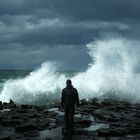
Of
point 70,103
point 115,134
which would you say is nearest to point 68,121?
point 70,103

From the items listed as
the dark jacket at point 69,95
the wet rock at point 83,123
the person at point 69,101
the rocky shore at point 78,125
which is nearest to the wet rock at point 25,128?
the rocky shore at point 78,125

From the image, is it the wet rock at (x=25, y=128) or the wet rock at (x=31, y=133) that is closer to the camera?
the wet rock at (x=31, y=133)

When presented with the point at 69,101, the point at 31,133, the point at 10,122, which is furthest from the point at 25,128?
the point at 69,101

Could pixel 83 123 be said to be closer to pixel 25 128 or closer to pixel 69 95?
pixel 69 95

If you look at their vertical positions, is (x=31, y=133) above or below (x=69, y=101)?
below

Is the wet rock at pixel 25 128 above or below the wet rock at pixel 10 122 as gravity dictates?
below

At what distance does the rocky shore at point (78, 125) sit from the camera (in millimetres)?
15688

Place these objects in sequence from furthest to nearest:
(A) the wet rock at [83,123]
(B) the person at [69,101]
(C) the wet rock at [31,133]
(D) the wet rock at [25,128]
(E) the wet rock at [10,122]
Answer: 1. (E) the wet rock at [10,122]
2. (A) the wet rock at [83,123]
3. (D) the wet rock at [25,128]
4. (B) the person at [69,101]
5. (C) the wet rock at [31,133]

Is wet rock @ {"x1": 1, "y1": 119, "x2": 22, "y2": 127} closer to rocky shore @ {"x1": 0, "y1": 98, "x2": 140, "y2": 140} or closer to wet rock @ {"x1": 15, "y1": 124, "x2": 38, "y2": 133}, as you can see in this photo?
rocky shore @ {"x1": 0, "y1": 98, "x2": 140, "y2": 140}

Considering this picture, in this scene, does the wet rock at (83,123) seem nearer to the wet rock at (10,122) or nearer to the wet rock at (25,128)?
the wet rock at (25,128)

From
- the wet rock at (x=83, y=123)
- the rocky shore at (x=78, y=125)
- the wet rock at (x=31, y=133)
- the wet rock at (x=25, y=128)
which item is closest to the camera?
the rocky shore at (x=78, y=125)

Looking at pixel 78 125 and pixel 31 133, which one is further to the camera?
pixel 78 125

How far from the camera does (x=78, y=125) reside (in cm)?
1838

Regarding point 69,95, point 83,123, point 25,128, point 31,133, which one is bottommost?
point 31,133
